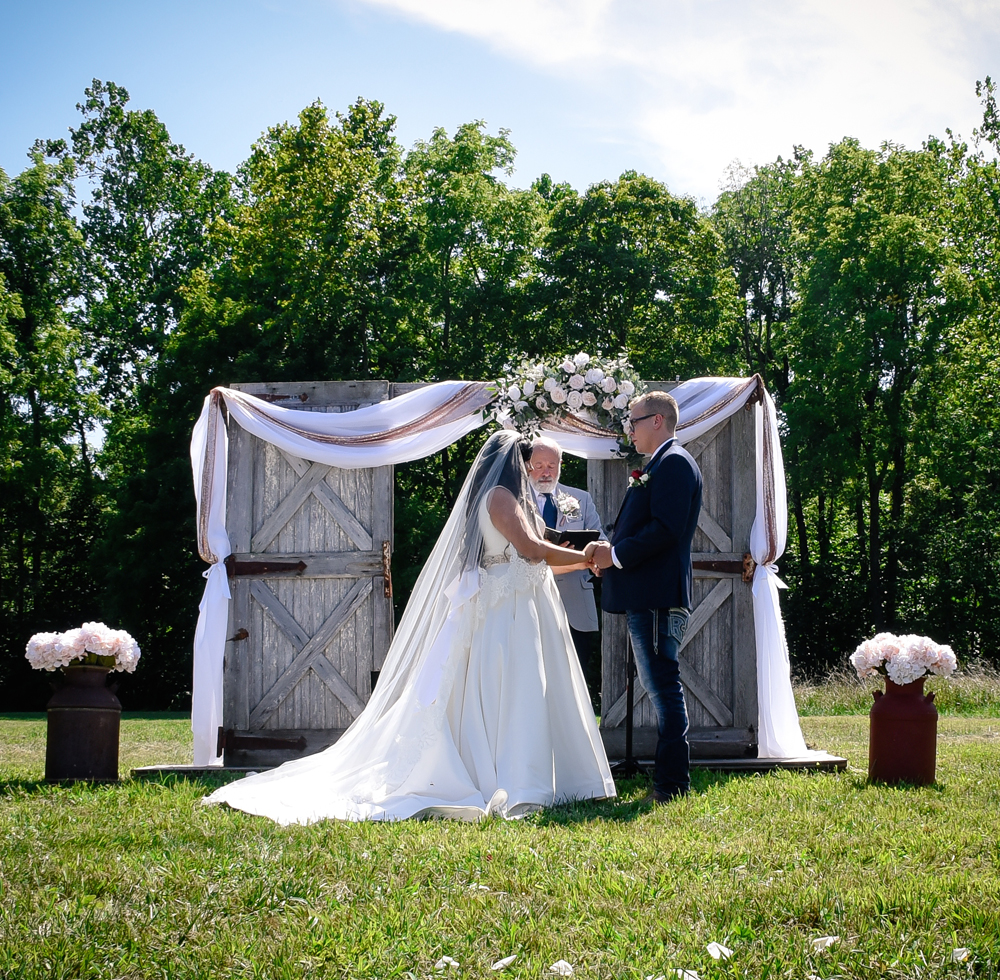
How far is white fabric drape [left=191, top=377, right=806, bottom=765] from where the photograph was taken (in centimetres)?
734

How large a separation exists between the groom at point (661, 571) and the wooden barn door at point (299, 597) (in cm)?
266

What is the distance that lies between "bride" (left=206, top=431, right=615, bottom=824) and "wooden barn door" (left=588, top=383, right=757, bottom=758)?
1848 millimetres

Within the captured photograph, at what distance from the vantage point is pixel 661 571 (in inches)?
212

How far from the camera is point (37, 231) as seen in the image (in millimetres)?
23266

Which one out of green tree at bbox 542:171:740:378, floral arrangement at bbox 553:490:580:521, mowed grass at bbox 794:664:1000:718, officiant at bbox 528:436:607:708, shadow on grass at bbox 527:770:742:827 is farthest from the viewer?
green tree at bbox 542:171:740:378

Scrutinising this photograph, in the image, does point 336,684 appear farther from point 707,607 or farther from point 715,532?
point 715,532

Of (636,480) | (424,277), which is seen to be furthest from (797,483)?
(636,480)

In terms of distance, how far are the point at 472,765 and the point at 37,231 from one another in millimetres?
22030

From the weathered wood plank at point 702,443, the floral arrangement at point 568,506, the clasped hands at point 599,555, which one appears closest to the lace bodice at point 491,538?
the clasped hands at point 599,555

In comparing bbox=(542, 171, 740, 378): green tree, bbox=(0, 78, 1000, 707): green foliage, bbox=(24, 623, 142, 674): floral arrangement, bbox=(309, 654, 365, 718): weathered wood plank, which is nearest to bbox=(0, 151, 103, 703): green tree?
bbox=(0, 78, 1000, 707): green foliage

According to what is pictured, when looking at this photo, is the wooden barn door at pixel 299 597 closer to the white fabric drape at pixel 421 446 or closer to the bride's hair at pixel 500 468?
the white fabric drape at pixel 421 446

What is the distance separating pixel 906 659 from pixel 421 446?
3.68 meters

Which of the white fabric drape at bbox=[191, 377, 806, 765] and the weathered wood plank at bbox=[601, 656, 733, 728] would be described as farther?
the weathered wood plank at bbox=[601, 656, 733, 728]

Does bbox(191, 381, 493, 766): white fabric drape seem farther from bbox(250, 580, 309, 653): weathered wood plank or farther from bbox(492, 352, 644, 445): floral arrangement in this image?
bbox(492, 352, 644, 445): floral arrangement
